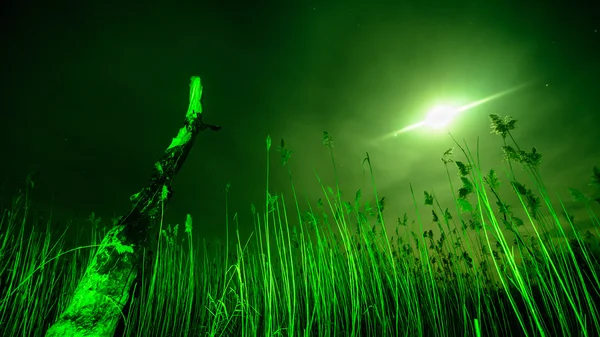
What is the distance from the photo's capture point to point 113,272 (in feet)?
4.90

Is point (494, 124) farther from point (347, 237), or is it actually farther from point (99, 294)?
point (99, 294)

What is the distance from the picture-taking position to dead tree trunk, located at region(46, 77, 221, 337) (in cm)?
140

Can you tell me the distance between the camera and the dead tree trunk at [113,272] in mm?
1404

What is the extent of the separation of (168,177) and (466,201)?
7.53 feet

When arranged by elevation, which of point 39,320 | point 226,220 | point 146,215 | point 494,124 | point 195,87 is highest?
point 195,87

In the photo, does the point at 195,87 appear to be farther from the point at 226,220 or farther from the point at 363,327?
the point at 363,327

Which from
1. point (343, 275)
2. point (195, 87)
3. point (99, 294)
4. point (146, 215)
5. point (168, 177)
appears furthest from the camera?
point (343, 275)

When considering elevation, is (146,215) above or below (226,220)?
below

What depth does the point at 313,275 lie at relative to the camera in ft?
6.78

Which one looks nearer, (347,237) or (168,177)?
(168,177)

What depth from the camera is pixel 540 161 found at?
2.00 m

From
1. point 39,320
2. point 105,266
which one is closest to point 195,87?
point 105,266

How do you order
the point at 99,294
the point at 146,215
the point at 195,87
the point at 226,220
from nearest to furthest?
the point at 99,294 → the point at 146,215 → the point at 195,87 → the point at 226,220

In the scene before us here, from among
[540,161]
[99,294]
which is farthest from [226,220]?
[540,161]
